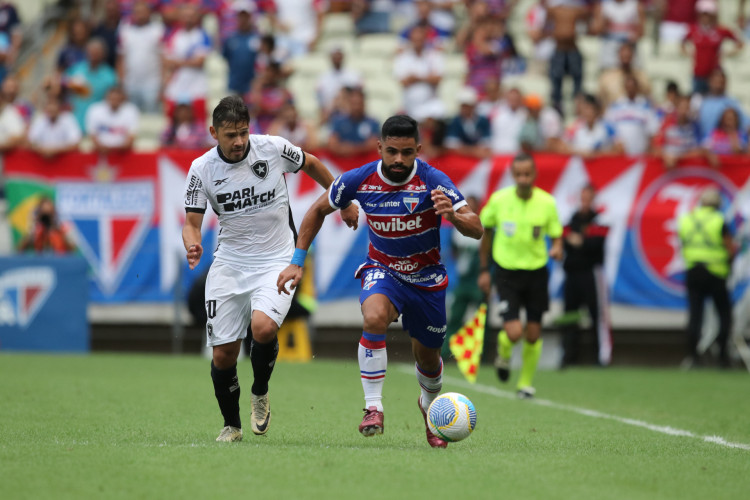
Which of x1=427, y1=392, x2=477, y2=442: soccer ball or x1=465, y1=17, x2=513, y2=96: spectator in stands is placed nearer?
x1=427, y1=392, x2=477, y2=442: soccer ball

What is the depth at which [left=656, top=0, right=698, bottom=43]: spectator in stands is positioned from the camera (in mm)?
22344

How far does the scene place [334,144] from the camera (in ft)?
58.7

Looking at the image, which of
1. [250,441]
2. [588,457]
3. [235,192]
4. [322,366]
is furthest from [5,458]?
[322,366]

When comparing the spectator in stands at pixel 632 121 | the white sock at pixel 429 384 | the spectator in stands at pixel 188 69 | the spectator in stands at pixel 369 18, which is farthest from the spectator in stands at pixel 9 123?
the white sock at pixel 429 384

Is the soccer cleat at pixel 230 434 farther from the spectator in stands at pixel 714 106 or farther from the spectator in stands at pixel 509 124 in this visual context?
the spectator in stands at pixel 714 106

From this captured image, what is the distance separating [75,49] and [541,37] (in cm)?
864

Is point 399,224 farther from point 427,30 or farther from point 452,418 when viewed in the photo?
point 427,30

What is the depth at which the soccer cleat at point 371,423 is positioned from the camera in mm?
7629

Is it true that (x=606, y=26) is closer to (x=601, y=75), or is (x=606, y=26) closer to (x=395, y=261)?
(x=601, y=75)

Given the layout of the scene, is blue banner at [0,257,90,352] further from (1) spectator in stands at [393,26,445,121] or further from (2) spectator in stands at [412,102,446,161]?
(1) spectator in stands at [393,26,445,121]

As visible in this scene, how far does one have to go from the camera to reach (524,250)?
1267cm

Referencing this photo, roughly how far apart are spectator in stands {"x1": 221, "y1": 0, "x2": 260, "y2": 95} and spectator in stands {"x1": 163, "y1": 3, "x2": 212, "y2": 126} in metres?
0.55

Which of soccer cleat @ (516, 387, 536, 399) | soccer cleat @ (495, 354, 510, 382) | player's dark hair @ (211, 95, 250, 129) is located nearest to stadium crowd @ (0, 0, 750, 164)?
soccer cleat @ (495, 354, 510, 382)

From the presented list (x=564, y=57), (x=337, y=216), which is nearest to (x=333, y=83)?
(x=337, y=216)
